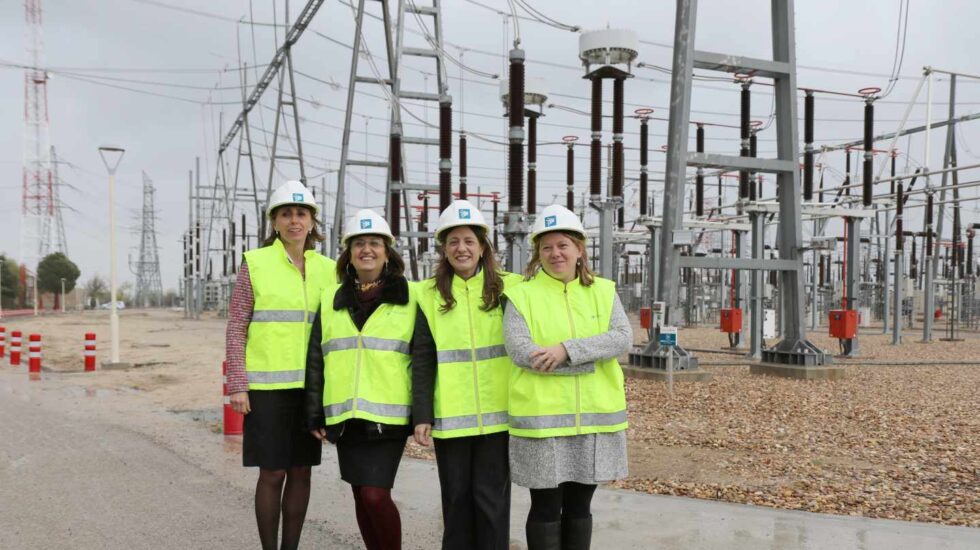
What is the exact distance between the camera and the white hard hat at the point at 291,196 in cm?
395

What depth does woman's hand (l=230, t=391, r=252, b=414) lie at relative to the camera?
3.71m

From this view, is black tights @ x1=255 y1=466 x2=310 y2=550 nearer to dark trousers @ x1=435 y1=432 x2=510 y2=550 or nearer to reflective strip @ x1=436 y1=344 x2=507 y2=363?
dark trousers @ x1=435 y1=432 x2=510 y2=550

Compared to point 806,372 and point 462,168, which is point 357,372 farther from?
point 462,168

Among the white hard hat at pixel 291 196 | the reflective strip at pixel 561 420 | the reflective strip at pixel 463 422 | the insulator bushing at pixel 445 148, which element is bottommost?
the reflective strip at pixel 463 422

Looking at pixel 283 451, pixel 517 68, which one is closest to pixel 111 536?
pixel 283 451

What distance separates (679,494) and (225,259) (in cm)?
4574

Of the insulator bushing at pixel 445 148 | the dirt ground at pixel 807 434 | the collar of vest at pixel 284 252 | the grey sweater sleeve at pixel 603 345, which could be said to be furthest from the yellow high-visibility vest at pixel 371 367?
the insulator bushing at pixel 445 148

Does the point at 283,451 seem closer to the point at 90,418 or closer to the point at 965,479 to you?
the point at 965,479

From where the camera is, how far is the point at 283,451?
3.77 metres

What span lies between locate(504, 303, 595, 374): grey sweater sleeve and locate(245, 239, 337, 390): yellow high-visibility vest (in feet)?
3.69

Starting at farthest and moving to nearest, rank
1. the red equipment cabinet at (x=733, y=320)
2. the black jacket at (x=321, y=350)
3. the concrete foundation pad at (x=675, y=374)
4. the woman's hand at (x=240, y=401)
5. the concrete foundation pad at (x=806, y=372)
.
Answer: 1. the red equipment cabinet at (x=733, y=320)
2. the concrete foundation pad at (x=806, y=372)
3. the concrete foundation pad at (x=675, y=374)
4. the woman's hand at (x=240, y=401)
5. the black jacket at (x=321, y=350)

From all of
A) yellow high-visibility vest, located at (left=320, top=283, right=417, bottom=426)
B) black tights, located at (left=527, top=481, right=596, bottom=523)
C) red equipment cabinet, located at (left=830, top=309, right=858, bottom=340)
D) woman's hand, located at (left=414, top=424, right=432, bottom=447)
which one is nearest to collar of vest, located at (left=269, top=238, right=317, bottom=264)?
yellow high-visibility vest, located at (left=320, top=283, right=417, bottom=426)

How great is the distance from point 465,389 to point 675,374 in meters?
8.68

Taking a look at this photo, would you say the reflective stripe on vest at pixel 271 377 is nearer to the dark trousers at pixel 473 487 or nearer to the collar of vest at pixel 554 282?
the dark trousers at pixel 473 487
